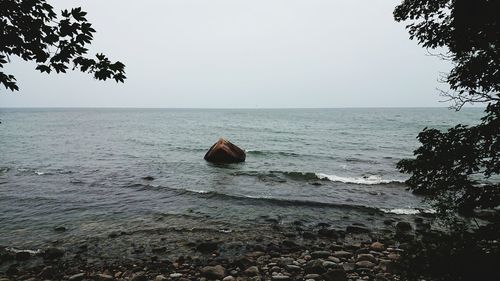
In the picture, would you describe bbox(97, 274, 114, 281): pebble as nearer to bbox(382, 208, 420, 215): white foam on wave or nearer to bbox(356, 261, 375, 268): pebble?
bbox(356, 261, 375, 268): pebble

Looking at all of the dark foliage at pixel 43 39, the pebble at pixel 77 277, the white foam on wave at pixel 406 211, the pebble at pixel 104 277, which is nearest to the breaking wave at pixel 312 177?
the white foam on wave at pixel 406 211

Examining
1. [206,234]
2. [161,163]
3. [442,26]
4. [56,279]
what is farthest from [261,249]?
[161,163]

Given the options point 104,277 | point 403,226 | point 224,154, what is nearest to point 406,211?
point 403,226

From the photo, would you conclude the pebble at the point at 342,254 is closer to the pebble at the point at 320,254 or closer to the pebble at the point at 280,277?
the pebble at the point at 320,254

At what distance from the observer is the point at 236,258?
28.1ft

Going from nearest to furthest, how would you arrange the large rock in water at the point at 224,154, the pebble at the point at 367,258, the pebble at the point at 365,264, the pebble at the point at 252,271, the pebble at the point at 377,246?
the pebble at the point at 252,271
the pebble at the point at 365,264
the pebble at the point at 367,258
the pebble at the point at 377,246
the large rock in water at the point at 224,154

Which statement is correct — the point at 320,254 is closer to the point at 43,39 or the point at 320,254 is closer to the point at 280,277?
the point at 280,277

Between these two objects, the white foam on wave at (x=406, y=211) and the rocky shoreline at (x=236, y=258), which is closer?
the rocky shoreline at (x=236, y=258)

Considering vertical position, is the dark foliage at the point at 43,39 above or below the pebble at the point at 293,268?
above

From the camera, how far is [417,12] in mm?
6113

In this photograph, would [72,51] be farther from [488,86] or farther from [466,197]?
[466,197]

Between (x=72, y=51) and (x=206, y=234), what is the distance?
7.88m

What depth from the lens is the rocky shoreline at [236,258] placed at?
7488 mm

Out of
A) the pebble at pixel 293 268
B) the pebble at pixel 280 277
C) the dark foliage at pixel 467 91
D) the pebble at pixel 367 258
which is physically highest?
the dark foliage at pixel 467 91
